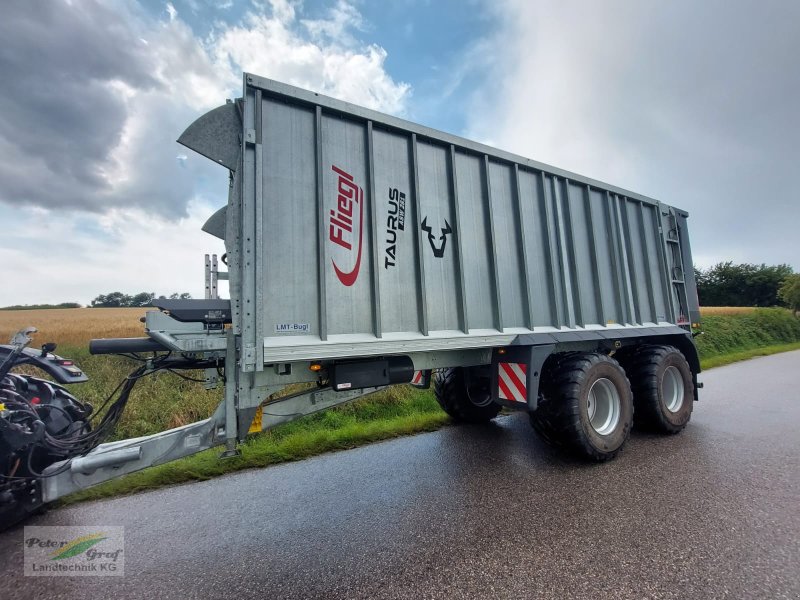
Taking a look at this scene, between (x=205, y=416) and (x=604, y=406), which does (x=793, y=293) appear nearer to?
(x=604, y=406)

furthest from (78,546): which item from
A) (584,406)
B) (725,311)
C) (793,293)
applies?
(793,293)

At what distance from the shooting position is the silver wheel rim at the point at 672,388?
17.0 feet

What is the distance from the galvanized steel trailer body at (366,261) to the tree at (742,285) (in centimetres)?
6191

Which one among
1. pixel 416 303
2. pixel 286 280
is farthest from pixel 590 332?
pixel 286 280

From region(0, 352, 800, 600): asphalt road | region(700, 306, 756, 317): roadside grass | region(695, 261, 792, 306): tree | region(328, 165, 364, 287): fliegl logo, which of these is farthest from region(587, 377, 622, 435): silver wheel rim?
region(695, 261, 792, 306): tree

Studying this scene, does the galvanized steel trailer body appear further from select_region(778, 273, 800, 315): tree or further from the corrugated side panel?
select_region(778, 273, 800, 315): tree

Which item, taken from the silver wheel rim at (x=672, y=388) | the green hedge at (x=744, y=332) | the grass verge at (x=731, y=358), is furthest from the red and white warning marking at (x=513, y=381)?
the green hedge at (x=744, y=332)

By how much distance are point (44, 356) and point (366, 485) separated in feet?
9.64

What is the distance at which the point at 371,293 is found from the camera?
10.0ft

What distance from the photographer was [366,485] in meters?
3.63

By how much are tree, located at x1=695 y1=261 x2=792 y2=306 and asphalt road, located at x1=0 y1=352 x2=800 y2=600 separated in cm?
6212

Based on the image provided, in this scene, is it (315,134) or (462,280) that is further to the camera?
(462,280)

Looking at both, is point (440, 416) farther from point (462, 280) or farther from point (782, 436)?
point (782, 436)

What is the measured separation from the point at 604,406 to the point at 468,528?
2.46 m
